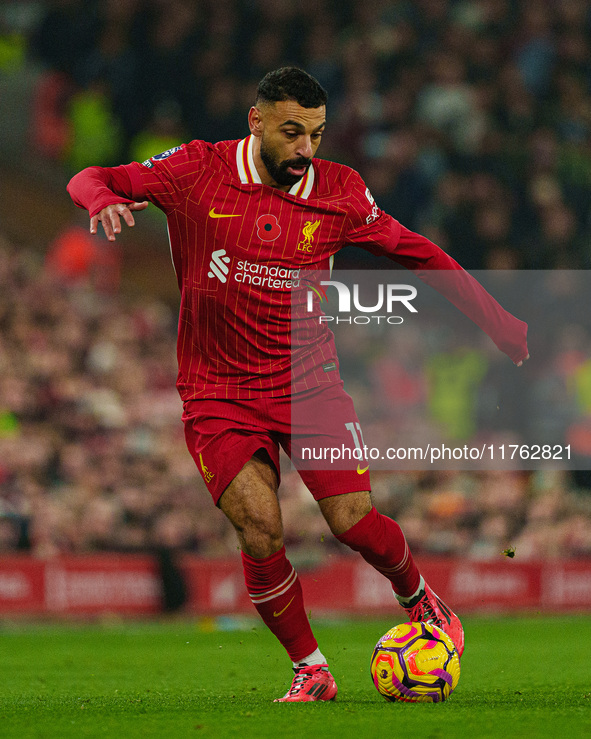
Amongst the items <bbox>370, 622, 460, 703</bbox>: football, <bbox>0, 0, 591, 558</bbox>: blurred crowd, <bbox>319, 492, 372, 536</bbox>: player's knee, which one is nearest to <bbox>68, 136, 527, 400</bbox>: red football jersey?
<bbox>319, 492, 372, 536</bbox>: player's knee

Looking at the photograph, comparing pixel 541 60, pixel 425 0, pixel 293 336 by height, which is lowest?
pixel 293 336

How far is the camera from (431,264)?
5266mm

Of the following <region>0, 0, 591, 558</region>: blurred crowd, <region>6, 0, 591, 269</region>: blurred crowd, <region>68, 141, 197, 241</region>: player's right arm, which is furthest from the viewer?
<region>6, 0, 591, 269</region>: blurred crowd

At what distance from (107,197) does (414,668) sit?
2.25 meters

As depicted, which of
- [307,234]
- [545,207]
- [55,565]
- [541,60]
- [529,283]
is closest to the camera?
[307,234]

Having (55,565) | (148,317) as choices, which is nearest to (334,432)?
(55,565)

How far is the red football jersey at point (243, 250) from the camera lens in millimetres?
4898

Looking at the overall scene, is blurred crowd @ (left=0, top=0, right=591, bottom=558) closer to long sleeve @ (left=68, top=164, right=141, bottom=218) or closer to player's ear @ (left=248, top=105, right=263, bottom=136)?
A: long sleeve @ (left=68, top=164, right=141, bottom=218)

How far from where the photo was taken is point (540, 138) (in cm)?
1421

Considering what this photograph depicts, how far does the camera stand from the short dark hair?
4.77m

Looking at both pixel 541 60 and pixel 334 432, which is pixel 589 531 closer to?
pixel 541 60

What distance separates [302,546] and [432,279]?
23.0 feet

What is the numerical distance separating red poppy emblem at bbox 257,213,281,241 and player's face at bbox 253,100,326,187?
0.57 feet

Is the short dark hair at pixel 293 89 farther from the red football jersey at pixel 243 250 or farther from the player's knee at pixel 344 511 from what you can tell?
the player's knee at pixel 344 511
